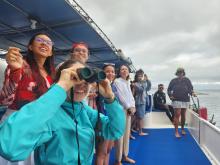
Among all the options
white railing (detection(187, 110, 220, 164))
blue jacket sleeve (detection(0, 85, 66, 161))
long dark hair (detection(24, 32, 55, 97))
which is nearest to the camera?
blue jacket sleeve (detection(0, 85, 66, 161))

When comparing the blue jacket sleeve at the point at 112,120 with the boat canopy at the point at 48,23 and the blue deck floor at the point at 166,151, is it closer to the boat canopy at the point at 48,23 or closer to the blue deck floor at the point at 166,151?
the boat canopy at the point at 48,23

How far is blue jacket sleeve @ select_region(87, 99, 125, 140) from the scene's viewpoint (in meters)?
1.29

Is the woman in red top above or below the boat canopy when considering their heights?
below

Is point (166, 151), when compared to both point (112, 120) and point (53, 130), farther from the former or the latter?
point (53, 130)

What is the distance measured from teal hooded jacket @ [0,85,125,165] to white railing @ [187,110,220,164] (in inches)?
129

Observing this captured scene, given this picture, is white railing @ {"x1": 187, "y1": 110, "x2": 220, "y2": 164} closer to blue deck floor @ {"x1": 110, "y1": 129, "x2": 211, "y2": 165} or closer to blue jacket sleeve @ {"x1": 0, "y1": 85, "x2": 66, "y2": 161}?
blue deck floor @ {"x1": 110, "y1": 129, "x2": 211, "y2": 165}

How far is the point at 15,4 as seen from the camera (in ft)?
10.4

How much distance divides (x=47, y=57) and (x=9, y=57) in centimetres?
59

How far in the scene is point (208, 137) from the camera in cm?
472

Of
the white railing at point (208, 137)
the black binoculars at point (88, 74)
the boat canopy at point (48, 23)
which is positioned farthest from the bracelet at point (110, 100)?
the white railing at point (208, 137)

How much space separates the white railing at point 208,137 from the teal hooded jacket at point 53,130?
3277 millimetres

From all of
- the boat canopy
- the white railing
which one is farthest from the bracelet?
the white railing

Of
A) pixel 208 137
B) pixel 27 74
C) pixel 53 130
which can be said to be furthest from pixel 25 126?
pixel 208 137

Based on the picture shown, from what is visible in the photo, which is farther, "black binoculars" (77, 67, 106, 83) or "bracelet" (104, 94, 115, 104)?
"bracelet" (104, 94, 115, 104)
